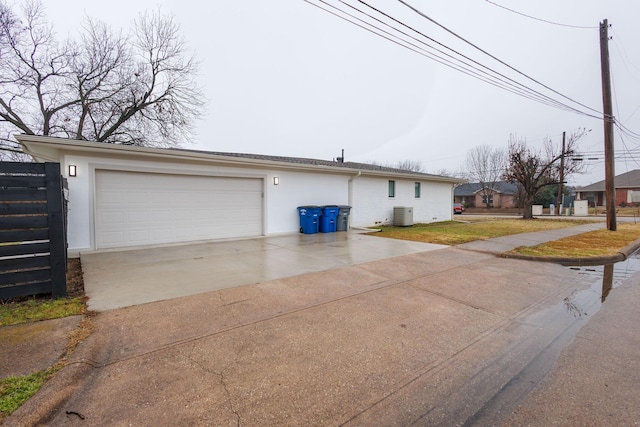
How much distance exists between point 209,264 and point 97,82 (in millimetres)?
17161

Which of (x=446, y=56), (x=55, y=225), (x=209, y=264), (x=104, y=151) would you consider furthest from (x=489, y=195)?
(x=55, y=225)

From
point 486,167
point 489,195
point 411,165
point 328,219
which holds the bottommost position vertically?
point 328,219

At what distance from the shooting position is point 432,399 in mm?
2150

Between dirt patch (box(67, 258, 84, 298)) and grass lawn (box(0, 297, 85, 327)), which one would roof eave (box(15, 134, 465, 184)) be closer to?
dirt patch (box(67, 258, 84, 298))

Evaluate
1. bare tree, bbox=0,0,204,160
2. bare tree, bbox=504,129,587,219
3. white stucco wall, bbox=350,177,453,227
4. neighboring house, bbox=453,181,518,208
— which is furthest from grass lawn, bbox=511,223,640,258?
neighboring house, bbox=453,181,518,208

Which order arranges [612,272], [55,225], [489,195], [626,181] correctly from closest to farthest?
[55,225] → [612,272] → [626,181] → [489,195]

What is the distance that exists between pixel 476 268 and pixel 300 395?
531cm

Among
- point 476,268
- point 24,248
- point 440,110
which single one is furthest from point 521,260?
point 440,110

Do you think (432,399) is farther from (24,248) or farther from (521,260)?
(521,260)

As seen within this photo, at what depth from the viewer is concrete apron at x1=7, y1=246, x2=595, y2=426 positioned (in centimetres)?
200

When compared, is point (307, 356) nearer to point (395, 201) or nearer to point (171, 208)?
point (171, 208)

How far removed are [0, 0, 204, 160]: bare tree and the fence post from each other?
15043 mm

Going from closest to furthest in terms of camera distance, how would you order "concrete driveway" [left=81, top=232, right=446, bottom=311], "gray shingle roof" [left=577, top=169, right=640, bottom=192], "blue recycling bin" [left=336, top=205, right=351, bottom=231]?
1. "concrete driveway" [left=81, top=232, right=446, bottom=311]
2. "blue recycling bin" [left=336, top=205, right=351, bottom=231]
3. "gray shingle roof" [left=577, top=169, right=640, bottom=192]

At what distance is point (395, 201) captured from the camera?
15273mm
